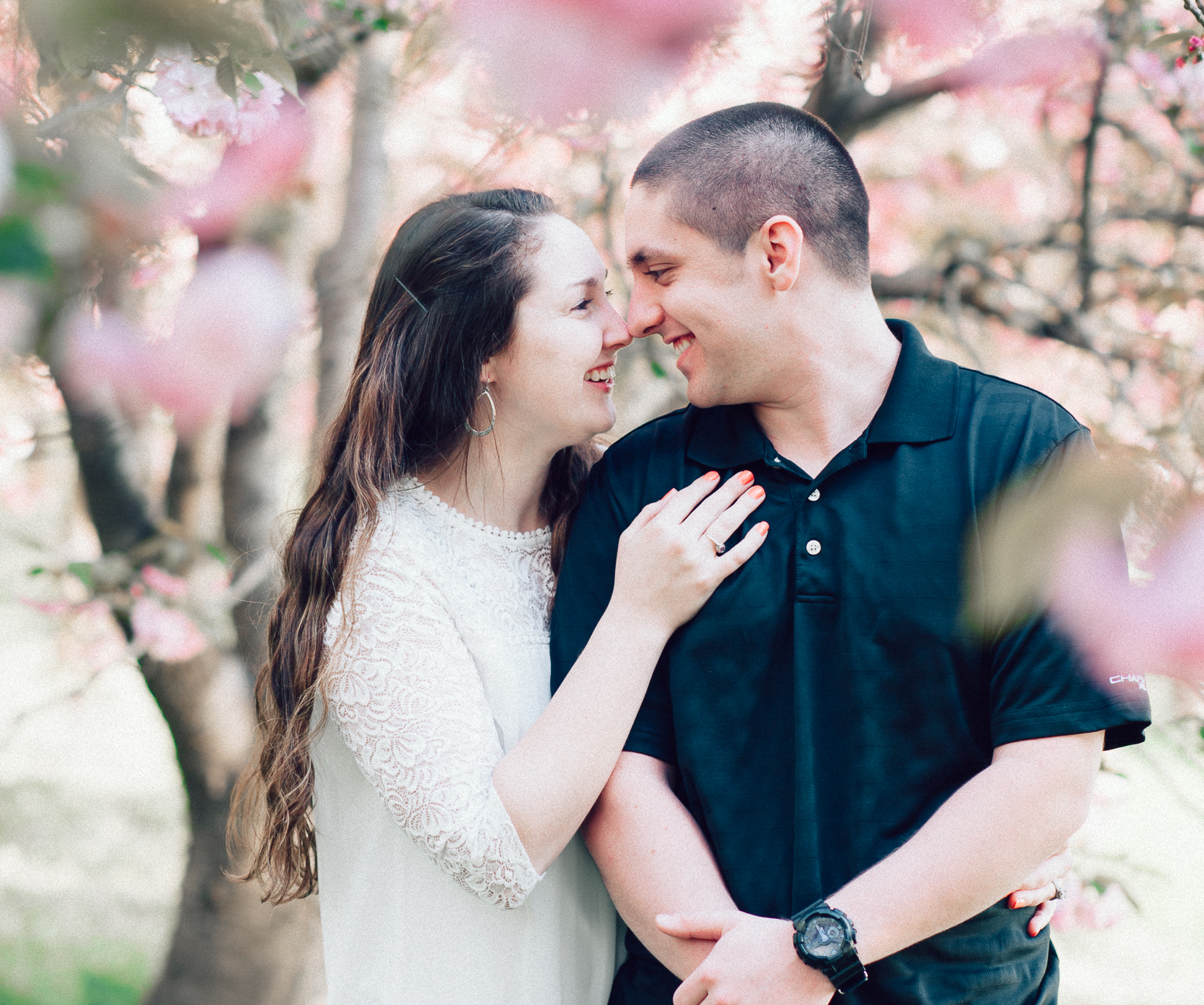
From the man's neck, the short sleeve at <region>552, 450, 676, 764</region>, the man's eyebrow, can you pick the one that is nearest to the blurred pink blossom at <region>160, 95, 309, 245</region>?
the man's eyebrow

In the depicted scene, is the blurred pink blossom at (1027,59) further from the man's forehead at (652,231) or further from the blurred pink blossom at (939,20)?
the man's forehead at (652,231)

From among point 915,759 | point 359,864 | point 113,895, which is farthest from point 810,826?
point 113,895

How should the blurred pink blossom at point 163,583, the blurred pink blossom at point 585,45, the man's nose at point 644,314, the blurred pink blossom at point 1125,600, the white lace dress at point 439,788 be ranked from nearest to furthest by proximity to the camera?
the blurred pink blossom at point 1125,600 < the white lace dress at point 439,788 < the man's nose at point 644,314 < the blurred pink blossom at point 585,45 < the blurred pink blossom at point 163,583

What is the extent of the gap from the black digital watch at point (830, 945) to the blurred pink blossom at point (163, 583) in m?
1.65

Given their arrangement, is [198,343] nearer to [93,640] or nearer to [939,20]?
[93,640]

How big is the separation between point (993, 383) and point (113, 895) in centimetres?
331

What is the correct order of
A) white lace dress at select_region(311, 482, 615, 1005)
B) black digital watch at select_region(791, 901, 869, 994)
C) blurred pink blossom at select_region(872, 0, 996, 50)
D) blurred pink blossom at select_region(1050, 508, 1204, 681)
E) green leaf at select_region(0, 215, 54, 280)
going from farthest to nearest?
blurred pink blossom at select_region(872, 0, 996, 50)
green leaf at select_region(0, 215, 54, 280)
white lace dress at select_region(311, 482, 615, 1005)
black digital watch at select_region(791, 901, 869, 994)
blurred pink blossom at select_region(1050, 508, 1204, 681)

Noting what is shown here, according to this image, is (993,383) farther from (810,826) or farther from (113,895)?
(113,895)

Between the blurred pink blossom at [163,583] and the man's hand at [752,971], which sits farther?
the blurred pink blossom at [163,583]

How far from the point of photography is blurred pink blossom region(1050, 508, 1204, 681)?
1058mm

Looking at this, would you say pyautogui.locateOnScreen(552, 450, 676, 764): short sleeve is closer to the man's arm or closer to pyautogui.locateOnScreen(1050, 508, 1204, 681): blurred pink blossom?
the man's arm

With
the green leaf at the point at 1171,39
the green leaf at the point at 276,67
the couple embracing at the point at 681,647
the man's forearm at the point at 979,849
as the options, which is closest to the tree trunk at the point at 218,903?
the couple embracing at the point at 681,647

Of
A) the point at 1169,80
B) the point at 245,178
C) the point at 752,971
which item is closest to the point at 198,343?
the point at 245,178

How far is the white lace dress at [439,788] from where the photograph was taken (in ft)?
4.65
